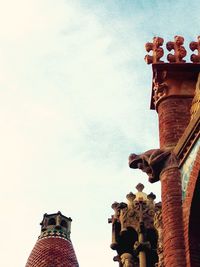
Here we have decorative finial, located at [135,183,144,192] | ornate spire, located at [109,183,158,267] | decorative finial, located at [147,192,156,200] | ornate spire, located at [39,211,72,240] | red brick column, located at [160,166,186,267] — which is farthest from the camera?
ornate spire, located at [39,211,72,240]

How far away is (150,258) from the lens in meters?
14.1

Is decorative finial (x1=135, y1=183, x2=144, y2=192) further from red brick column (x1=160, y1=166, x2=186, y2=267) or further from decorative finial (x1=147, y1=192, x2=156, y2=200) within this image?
red brick column (x1=160, y1=166, x2=186, y2=267)

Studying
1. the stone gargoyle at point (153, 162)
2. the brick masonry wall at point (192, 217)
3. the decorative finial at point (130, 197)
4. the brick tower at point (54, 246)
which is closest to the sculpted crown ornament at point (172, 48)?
the stone gargoyle at point (153, 162)

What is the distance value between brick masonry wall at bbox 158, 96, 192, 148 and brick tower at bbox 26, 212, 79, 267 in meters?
18.1

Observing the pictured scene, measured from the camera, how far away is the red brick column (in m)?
8.80

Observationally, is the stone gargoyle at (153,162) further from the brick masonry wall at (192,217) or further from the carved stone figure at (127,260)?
the carved stone figure at (127,260)

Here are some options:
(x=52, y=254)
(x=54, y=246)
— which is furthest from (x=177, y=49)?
Answer: (x=54, y=246)

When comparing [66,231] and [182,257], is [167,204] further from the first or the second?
[66,231]

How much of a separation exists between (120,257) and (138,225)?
0.95 m

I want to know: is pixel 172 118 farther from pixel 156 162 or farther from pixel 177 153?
pixel 156 162

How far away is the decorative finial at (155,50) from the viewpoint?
1142 cm

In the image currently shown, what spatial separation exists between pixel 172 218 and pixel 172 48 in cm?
364

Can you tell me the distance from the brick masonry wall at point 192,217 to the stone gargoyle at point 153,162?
81cm

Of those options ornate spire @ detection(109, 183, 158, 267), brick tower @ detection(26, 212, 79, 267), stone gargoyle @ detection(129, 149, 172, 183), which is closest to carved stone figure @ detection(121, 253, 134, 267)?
ornate spire @ detection(109, 183, 158, 267)
